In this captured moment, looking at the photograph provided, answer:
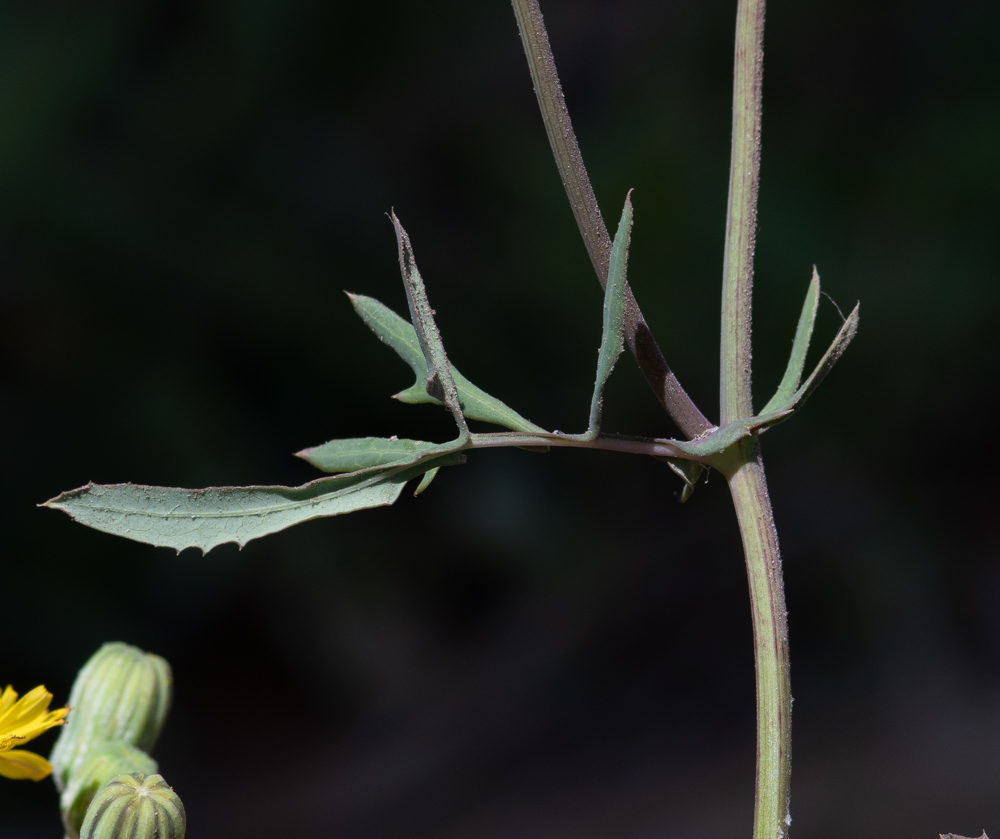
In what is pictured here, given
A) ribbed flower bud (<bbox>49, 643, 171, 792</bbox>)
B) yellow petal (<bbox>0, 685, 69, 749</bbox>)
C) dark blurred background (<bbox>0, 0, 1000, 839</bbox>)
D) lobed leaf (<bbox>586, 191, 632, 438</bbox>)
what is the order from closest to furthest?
lobed leaf (<bbox>586, 191, 632, 438</bbox>) → yellow petal (<bbox>0, 685, 69, 749</bbox>) → ribbed flower bud (<bbox>49, 643, 171, 792</bbox>) → dark blurred background (<bbox>0, 0, 1000, 839</bbox>)

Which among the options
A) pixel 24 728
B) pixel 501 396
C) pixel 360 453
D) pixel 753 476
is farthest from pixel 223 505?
pixel 501 396

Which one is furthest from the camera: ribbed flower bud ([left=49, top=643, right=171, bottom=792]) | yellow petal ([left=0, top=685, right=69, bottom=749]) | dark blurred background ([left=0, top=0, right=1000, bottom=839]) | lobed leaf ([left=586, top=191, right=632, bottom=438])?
dark blurred background ([left=0, top=0, right=1000, bottom=839])

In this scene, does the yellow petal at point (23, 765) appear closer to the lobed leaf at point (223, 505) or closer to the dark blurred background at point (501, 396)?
the lobed leaf at point (223, 505)

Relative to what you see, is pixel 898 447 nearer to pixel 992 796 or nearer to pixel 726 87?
pixel 992 796

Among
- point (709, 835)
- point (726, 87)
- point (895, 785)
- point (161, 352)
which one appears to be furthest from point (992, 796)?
point (161, 352)

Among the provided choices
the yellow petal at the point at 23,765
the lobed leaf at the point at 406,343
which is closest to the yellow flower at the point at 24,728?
the yellow petal at the point at 23,765

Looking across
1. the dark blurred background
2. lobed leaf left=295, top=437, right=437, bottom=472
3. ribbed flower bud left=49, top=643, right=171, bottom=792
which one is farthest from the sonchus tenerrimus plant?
the dark blurred background

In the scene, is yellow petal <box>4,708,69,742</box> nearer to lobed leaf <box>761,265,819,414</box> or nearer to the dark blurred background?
lobed leaf <box>761,265,819,414</box>
